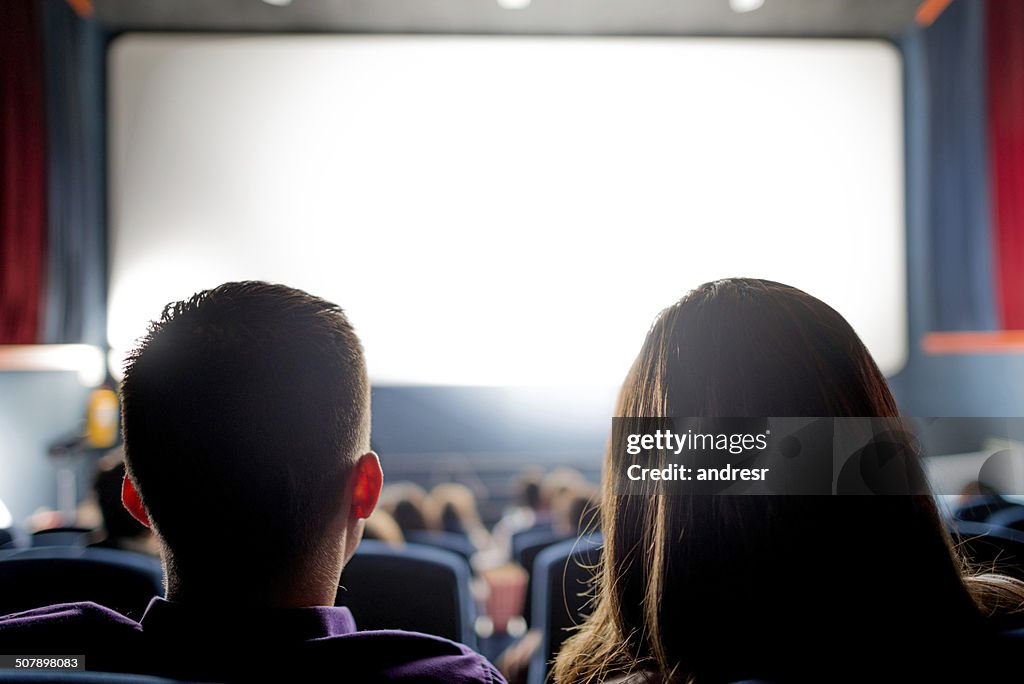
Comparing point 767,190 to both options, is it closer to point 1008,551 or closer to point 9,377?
point 1008,551

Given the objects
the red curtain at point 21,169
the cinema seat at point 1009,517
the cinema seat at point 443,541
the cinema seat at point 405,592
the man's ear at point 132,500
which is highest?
the red curtain at point 21,169

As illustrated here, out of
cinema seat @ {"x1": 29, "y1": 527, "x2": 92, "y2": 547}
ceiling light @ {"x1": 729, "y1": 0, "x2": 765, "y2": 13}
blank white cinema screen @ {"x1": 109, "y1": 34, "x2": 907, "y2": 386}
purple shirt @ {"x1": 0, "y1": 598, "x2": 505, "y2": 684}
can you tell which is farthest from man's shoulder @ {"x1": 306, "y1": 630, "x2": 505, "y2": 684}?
ceiling light @ {"x1": 729, "y1": 0, "x2": 765, "y2": 13}

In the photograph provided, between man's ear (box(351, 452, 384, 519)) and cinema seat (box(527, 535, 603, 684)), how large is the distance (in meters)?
0.33

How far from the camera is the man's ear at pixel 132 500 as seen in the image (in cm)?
67

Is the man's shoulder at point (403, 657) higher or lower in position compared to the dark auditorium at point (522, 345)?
lower

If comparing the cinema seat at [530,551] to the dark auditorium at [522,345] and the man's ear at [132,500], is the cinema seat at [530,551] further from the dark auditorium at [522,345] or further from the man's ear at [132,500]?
the man's ear at [132,500]

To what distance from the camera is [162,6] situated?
1.84m

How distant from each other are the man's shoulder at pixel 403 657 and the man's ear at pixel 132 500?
24 centimetres

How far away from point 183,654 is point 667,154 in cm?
270

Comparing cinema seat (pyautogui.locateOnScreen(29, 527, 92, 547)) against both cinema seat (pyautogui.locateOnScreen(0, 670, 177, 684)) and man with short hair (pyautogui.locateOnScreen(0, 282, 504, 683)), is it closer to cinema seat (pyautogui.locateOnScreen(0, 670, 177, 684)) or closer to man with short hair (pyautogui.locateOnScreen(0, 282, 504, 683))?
man with short hair (pyautogui.locateOnScreen(0, 282, 504, 683))

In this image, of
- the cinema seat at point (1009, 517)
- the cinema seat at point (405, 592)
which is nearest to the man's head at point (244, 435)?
the cinema seat at point (405, 592)

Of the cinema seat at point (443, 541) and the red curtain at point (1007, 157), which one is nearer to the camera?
the red curtain at point (1007, 157)

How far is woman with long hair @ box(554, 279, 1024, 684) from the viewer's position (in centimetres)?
61

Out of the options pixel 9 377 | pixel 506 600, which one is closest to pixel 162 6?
pixel 9 377
